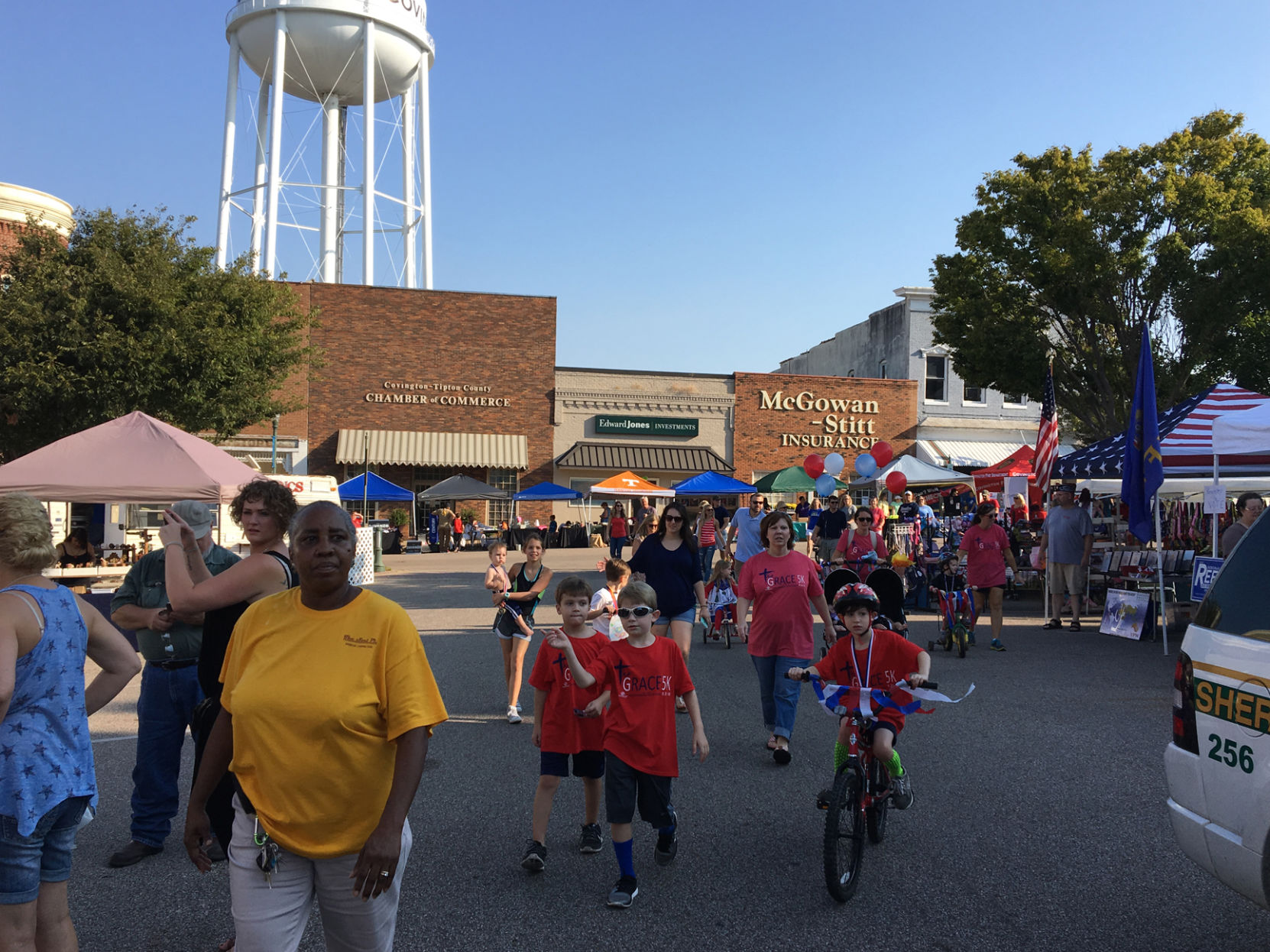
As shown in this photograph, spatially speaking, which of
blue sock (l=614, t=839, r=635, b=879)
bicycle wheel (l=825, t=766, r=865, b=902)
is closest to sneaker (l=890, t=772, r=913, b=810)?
bicycle wheel (l=825, t=766, r=865, b=902)

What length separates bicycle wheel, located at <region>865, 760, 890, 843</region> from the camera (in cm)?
498

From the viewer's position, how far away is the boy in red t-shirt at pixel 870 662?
4.99m

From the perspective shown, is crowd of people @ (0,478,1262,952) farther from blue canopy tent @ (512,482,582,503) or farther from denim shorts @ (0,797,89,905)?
blue canopy tent @ (512,482,582,503)

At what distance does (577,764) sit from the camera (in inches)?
201

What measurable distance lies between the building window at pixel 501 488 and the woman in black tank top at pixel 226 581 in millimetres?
35406

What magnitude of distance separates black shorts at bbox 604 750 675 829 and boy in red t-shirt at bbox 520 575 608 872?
11.6 inches

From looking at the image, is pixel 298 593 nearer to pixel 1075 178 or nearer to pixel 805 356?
pixel 1075 178

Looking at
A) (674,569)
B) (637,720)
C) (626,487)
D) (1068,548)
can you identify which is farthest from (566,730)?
(626,487)

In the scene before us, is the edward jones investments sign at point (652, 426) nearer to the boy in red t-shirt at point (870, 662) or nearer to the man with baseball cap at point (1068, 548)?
the man with baseball cap at point (1068, 548)

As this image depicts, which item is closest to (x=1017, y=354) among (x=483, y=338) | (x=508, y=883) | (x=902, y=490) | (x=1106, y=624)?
(x=902, y=490)

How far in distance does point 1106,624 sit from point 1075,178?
11179 millimetres

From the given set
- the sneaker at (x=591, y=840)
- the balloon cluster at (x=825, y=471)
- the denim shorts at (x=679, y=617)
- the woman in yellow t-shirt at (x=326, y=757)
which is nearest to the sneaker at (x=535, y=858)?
the sneaker at (x=591, y=840)

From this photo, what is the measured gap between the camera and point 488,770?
263 inches

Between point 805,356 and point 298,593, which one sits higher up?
point 805,356
